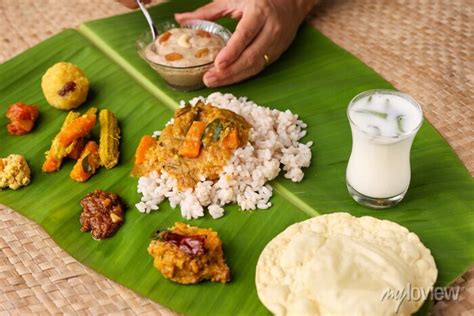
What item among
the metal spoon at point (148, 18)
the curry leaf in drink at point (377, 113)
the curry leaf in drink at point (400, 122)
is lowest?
the metal spoon at point (148, 18)

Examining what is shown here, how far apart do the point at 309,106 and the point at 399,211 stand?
0.96m

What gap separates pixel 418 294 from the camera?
8.20ft

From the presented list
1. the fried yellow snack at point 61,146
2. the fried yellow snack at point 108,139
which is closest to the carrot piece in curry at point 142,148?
the fried yellow snack at point 108,139

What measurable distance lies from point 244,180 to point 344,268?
34.1 inches

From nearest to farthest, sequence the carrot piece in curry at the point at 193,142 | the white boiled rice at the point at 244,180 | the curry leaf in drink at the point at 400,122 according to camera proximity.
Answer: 1. the curry leaf in drink at the point at 400,122
2. the white boiled rice at the point at 244,180
3. the carrot piece in curry at the point at 193,142

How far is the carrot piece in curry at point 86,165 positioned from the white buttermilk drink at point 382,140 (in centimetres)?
143

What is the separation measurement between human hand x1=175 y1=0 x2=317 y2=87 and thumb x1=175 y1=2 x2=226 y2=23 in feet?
0.86

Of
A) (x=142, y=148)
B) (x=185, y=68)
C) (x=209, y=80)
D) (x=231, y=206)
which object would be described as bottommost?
(x=231, y=206)

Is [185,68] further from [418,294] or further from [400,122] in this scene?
[418,294]

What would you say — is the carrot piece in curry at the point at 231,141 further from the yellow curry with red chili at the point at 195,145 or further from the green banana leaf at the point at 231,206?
the green banana leaf at the point at 231,206

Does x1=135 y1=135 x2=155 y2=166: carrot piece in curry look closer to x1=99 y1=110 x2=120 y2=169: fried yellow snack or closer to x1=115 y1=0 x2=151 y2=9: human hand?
x1=99 y1=110 x2=120 y2=169: fried yellow snack

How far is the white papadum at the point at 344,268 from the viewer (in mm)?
2416

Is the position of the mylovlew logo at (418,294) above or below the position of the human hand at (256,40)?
below

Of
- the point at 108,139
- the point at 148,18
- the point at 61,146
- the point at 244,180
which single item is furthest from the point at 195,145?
the point at 148,18
